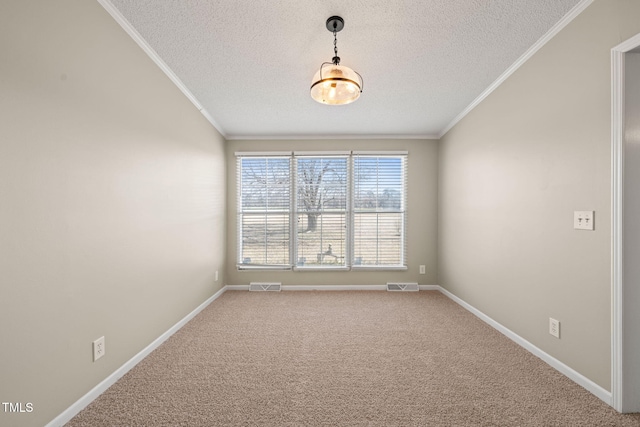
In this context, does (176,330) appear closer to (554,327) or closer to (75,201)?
(75,201)

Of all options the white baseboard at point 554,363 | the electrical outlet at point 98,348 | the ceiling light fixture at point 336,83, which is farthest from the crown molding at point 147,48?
the white baseboard at point 554,363

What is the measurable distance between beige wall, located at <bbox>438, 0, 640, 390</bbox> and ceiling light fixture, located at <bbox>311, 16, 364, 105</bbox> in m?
1.50

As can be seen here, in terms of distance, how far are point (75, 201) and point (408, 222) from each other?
4015 mm

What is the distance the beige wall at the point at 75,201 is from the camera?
1271 mm

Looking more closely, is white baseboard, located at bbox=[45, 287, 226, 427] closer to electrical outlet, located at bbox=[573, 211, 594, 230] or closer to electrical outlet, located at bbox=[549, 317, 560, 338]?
electrical outlet, located at bbox=[549, 317, 560, 338]

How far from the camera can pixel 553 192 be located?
81.7 inches

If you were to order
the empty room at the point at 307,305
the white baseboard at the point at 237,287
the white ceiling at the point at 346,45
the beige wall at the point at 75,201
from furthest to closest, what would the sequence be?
the white baseboard at the point at 237,287 < the white ceiling at the point at 346,45 < the empty room at the point at 307,305 < the beige wall at the point at 75,201

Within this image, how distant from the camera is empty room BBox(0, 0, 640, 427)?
57.2 inches

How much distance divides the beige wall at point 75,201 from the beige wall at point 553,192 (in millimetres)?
3186

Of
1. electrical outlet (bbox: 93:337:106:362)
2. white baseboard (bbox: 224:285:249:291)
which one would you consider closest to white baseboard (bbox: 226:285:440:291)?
white baseboard (bbox: 224:285:249:291)

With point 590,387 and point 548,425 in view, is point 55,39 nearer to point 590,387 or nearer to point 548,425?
point 548,425

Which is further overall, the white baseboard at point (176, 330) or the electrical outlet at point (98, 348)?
the electrical outlet at point (98, 348)

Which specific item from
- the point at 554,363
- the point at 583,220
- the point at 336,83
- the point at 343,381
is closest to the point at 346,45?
the point at 336,83

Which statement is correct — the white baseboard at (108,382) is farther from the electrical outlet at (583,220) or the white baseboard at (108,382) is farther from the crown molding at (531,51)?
the crown molding at (531,51)
